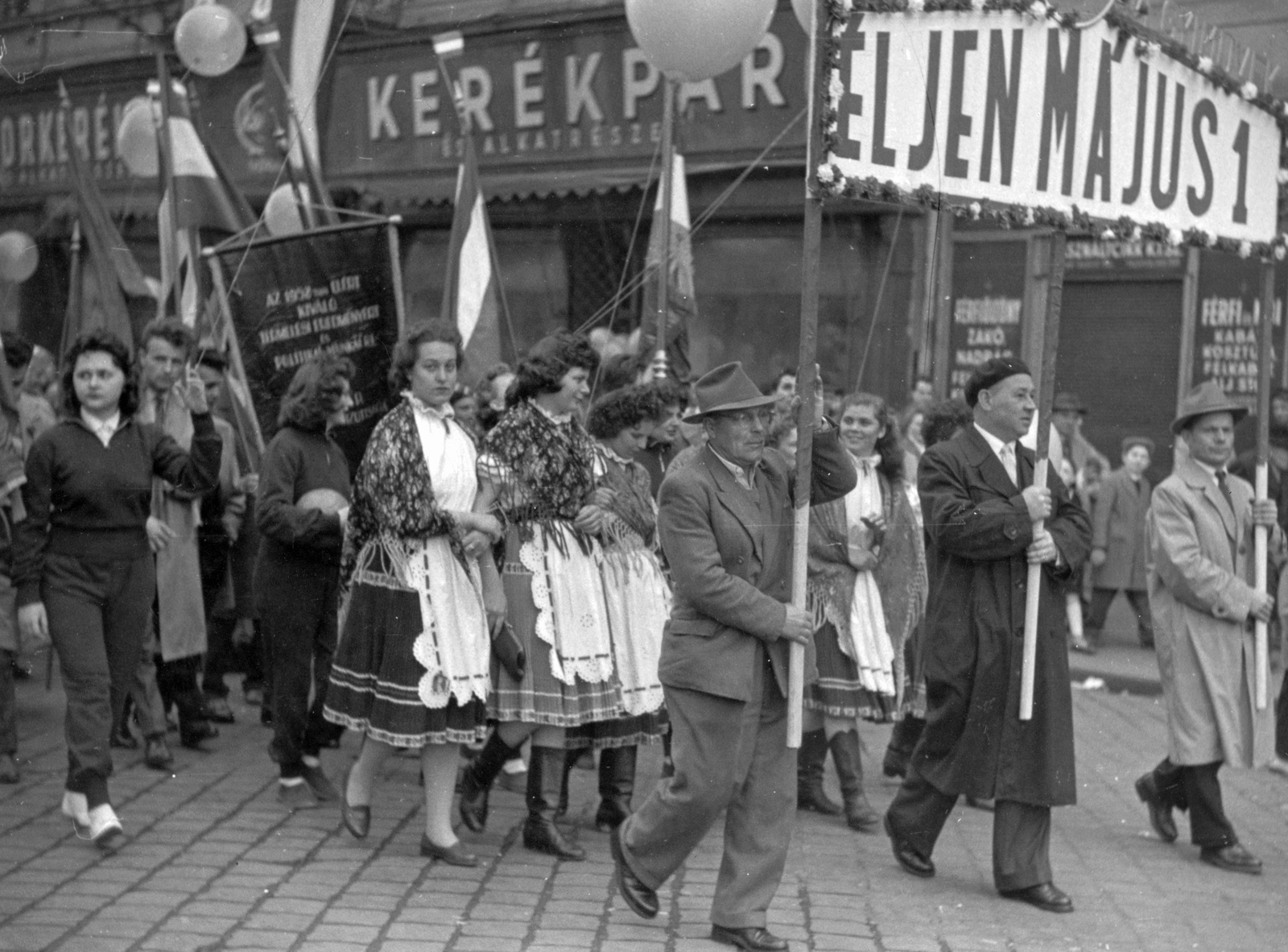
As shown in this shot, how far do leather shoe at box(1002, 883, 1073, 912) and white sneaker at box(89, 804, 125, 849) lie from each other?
3.11 m

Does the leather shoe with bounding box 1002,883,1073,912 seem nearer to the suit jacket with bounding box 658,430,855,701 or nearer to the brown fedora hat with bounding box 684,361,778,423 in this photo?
the suit jacket with bounding box 658,430,855,701

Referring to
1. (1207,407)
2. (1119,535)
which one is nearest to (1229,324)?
(1119,535)

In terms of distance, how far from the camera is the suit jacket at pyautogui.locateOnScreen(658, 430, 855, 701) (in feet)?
17.0

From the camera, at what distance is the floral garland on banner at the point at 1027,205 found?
513cm

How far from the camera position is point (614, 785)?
6.81 metres

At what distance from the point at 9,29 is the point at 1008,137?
6990mm

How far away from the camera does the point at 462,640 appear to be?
20.0ft

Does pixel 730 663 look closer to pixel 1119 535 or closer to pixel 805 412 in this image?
pixel 805 412

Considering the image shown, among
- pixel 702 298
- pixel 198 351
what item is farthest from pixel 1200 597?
pixel 702 298

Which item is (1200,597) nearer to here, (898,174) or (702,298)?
(898,174)

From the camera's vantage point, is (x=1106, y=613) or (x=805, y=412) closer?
(x=805, y=412)

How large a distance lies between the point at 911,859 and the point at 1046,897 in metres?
0.55

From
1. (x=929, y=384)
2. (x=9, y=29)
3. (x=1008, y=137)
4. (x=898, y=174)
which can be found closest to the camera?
(x=898, y=174)

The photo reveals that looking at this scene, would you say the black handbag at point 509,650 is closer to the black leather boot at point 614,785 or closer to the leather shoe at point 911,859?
the black leather boot at point 614,785
